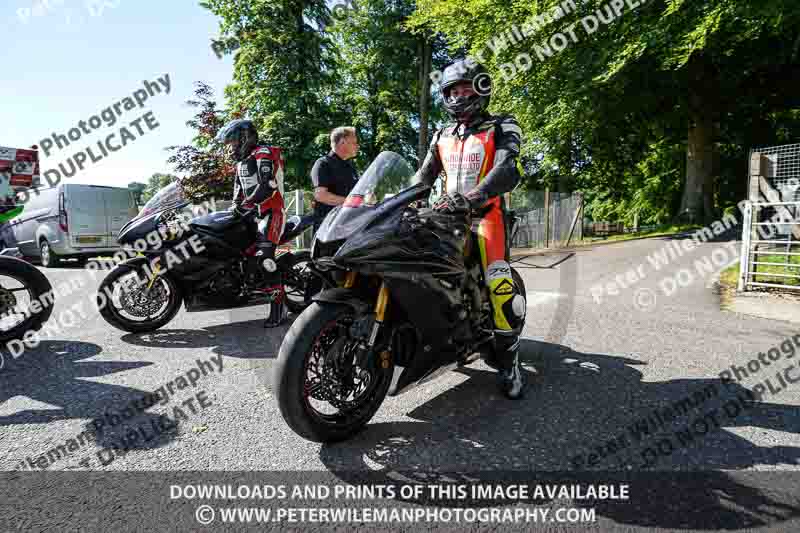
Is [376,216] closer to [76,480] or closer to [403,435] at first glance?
[403,435]

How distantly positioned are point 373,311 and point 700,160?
20.1m

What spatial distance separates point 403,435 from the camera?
2465mm

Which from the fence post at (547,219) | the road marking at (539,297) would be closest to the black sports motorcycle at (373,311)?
the road marking at (539,297)

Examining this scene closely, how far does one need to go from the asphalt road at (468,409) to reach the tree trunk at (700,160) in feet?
47.9

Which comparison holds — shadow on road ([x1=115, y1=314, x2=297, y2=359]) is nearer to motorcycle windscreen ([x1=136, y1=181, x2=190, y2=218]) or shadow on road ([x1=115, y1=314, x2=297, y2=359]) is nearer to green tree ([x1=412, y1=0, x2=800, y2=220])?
motorcycle windscreen ([x1=136, y1=181, x2=190, y2=218])

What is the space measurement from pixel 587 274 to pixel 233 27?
73.0 feet

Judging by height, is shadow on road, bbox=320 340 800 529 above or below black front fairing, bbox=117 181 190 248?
below

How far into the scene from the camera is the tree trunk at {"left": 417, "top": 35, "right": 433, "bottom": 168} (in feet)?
79.8

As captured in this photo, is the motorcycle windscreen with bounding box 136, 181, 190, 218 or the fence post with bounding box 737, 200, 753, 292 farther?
the fence post with bounding box 737, 200, 753, 292

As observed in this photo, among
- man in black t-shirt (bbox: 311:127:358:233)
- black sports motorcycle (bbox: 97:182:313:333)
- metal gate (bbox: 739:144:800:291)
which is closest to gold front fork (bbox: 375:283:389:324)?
black sports motorcycle (bbox: 97:182:313:333)

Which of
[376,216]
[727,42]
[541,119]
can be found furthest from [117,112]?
[727,42]

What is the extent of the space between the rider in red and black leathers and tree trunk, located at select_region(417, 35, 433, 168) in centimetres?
1943

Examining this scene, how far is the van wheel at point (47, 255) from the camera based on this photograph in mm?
12180

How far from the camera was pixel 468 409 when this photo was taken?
111 inches
